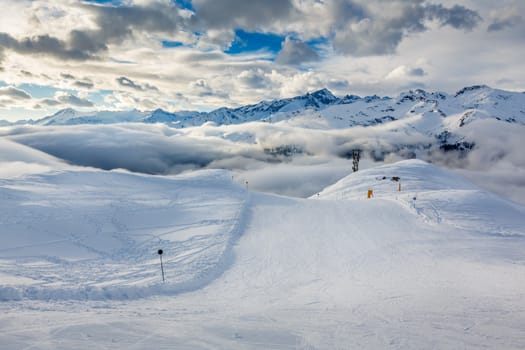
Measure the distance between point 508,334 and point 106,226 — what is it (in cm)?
2855

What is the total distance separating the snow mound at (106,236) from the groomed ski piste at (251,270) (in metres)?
0.13

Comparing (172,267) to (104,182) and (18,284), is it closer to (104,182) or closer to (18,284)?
(18,284)

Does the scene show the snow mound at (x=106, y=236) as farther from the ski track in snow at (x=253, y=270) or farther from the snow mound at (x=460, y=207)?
the snow mound at (x=460, y=207)

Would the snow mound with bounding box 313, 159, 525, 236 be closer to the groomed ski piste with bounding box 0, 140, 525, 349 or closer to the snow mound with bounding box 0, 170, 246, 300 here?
the groomed ski piste with bounding box 0, 140, 525, 349

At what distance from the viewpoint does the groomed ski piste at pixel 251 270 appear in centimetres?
1141

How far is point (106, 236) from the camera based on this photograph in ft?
86.2

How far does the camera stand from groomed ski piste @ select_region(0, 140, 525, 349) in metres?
11.4

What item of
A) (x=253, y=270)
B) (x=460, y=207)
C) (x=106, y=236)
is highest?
(x=460, y=207)

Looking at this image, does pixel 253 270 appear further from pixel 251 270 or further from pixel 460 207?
pixel 460 207

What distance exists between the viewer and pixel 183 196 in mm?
41250

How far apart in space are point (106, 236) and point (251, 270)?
1355cm

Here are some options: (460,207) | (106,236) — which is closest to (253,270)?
(106,236)

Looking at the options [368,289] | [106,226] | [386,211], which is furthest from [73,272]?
[386,211]

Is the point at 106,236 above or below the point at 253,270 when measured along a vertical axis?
above
